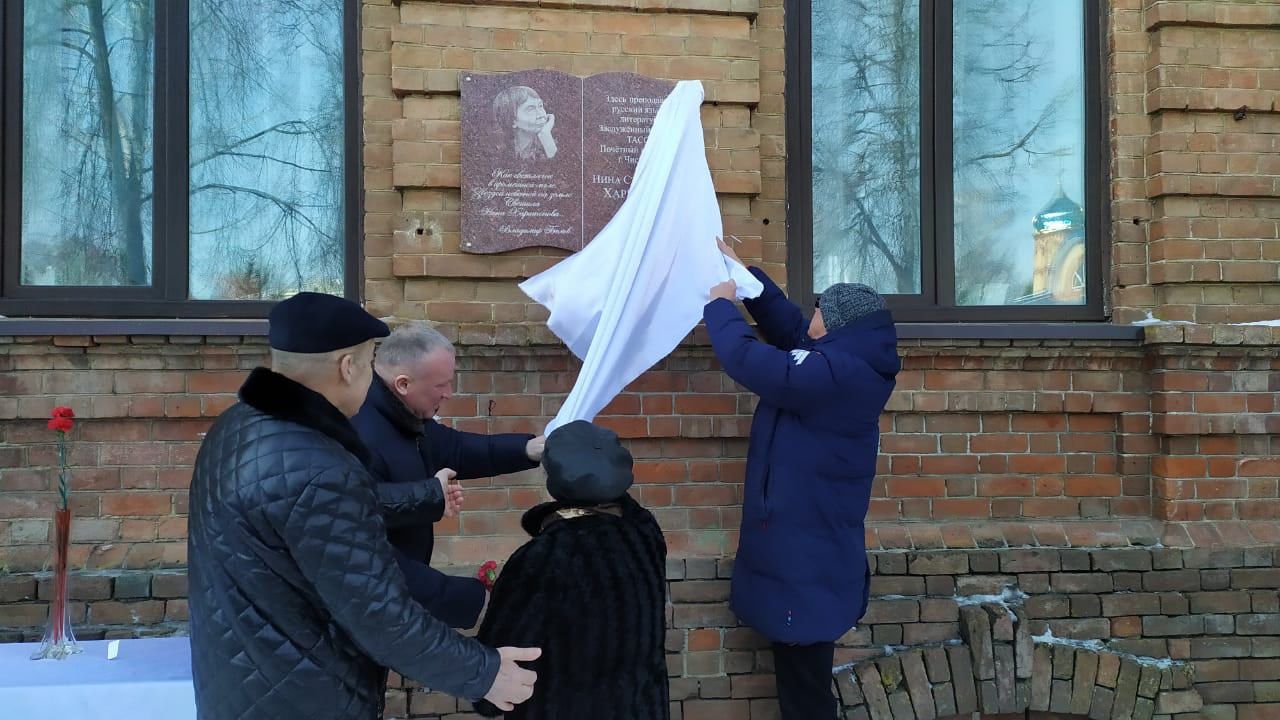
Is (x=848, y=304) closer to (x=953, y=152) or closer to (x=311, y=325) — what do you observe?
(x=953, y=152)

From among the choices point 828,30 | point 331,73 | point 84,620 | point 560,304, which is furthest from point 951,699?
point 331,73

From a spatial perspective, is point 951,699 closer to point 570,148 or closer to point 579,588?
point 579,588

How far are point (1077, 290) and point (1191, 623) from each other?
1.47 meters

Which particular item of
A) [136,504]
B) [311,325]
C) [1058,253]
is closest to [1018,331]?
[1058,253]

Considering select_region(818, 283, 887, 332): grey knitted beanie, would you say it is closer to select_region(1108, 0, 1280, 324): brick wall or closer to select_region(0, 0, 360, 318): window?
select_region(1108, 0, 1280, 324): brick wall

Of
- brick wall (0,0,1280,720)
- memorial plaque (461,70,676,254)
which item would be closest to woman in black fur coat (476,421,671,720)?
brick wall (0,0,1280,720)

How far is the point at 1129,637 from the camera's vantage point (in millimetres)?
3967

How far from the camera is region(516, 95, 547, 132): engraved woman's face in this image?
12.4ft

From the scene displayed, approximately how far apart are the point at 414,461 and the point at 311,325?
0.73 metres

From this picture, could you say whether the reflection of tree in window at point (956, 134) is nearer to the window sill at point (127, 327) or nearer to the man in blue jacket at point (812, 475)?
the man in blue jacket at point (812, 475)

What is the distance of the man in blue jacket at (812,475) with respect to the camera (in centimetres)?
314

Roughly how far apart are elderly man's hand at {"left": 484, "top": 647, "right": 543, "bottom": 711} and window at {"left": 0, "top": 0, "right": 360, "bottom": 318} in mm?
2240

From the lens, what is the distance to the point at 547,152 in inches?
149

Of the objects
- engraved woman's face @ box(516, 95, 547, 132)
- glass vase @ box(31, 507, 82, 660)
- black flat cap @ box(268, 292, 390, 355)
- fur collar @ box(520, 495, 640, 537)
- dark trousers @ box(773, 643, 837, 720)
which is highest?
engraved woman's face @ box(516, 95, 547, 132)
